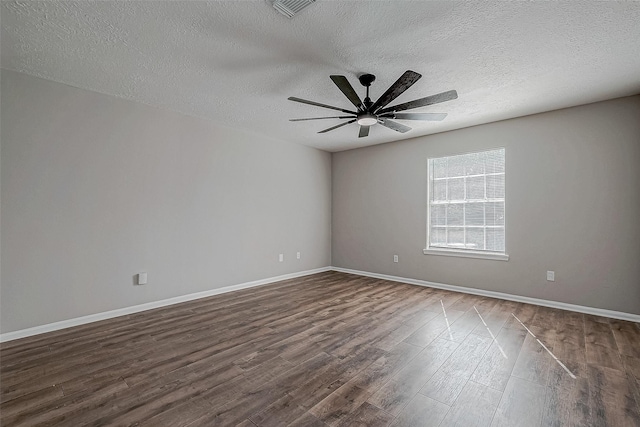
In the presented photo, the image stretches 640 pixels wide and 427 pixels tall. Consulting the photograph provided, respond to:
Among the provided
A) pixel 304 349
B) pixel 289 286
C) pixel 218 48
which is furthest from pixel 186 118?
pixel 304 349

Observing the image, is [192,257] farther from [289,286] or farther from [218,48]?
[218,48]

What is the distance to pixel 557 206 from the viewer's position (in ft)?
12.5

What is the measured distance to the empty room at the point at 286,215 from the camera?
1.93m

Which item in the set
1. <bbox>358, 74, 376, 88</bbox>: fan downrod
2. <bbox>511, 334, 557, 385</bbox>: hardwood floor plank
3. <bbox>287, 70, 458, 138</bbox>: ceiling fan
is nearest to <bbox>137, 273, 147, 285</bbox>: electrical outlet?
<bbox>287, 70, 458, 138</bbox>: ceiling fan

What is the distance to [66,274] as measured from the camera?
120 inches

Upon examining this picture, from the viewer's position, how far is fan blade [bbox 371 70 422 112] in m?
2.19

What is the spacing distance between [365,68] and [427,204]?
2.99m

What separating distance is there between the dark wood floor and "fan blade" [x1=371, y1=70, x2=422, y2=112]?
2264 millimetres

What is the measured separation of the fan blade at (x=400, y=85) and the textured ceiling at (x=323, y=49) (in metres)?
0.34

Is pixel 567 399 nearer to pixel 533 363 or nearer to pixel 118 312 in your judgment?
pixel 533 363

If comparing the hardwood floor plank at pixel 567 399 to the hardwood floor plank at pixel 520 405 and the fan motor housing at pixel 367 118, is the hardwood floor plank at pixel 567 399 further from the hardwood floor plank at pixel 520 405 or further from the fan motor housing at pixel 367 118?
the fan motor housing at pixel 367 118

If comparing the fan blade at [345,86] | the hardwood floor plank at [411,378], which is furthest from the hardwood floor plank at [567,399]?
the fan blade at [345,86]

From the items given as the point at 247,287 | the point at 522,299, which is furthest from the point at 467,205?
the point at 247,287

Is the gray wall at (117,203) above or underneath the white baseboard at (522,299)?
above
